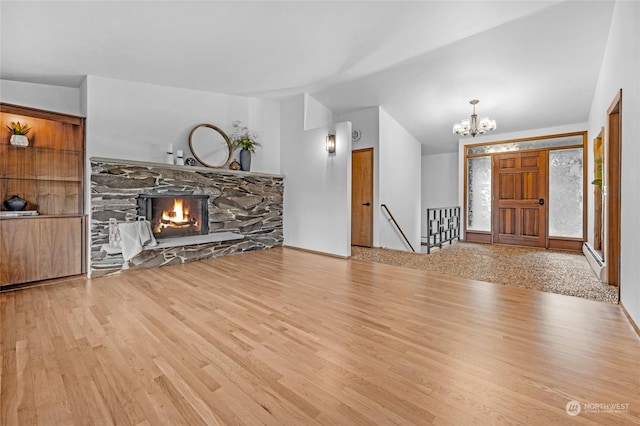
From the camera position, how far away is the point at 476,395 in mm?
1446

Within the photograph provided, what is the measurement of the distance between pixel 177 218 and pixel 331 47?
3.50m

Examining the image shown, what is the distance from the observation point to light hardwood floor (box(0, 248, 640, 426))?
1351 mm

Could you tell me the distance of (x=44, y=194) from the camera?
12.0 ft

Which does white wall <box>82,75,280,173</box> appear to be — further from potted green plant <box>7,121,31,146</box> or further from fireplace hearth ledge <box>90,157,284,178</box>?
Answer: potted green plant <box>7,121,31,146</box>

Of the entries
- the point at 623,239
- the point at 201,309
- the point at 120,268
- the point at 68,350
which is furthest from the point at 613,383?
→ the point at 120,268

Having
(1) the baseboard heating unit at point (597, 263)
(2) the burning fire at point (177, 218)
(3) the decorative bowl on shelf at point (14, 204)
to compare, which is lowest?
(1) the baseboard heating unit at point (597, 263)

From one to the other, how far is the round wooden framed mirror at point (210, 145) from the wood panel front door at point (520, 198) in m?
5.92

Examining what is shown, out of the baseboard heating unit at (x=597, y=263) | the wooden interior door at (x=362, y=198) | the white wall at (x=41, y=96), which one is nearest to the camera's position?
the baseboard heating unit at (x=597, y=263)

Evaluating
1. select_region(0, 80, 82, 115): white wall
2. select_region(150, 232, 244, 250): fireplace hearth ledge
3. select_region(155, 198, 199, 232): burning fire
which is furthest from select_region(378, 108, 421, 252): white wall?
select_region(0, 80, 82, 115): white wall

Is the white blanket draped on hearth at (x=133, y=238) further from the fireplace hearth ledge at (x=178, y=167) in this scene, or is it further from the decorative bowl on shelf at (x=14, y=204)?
the decorative bowl on shelf at (x=14, y=204)

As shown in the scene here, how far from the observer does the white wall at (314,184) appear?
16.1 feet

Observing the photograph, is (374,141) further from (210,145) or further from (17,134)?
(17,134)

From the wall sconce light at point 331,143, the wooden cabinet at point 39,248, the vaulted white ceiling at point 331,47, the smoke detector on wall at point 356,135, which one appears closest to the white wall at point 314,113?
the vaulted white ceiling at point 331,47

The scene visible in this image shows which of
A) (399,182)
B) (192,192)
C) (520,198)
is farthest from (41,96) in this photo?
(520,198)
